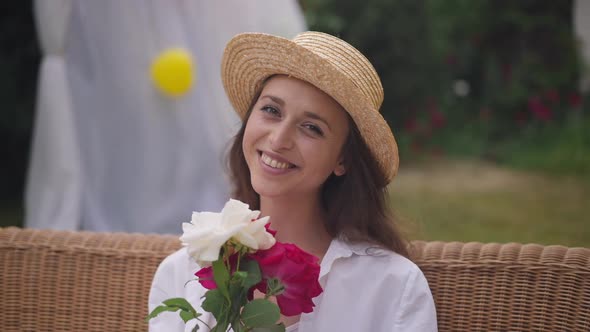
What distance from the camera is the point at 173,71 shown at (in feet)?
16.2

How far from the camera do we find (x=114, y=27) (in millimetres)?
4957

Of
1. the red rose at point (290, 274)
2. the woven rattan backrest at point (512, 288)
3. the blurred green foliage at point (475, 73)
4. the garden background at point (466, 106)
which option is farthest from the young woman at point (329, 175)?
the blurred green foliage at point (475, 73)

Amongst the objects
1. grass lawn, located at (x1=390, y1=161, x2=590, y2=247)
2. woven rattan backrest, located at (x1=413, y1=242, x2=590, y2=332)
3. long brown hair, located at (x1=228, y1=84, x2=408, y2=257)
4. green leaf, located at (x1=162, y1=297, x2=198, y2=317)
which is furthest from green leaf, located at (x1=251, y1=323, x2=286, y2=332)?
grass lawn, located at (x1=390, y1=161, x2=590, y2=247)

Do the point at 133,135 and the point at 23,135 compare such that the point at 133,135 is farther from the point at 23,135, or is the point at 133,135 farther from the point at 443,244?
the point at 443,244

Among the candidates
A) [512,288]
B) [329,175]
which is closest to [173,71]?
[329,175]

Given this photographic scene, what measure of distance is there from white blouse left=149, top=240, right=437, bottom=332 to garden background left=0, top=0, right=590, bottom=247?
3397 millimetres

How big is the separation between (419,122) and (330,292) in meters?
6.24

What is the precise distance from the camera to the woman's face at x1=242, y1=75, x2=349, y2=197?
6.25 feet

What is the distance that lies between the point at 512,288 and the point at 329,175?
0.62 meters

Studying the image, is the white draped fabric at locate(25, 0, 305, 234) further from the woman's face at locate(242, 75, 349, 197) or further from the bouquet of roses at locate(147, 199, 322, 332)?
the bouquet of roses at locate(147, 199, 322, 332)

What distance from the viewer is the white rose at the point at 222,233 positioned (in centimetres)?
133

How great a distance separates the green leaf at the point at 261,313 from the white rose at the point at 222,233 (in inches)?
4.4

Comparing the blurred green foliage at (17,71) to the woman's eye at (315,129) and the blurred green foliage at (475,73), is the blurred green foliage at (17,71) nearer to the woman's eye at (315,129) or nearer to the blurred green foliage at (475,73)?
the blurred green foliage at (475,73)

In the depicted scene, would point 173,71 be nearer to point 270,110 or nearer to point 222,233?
point 270,110
